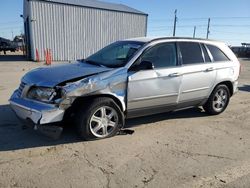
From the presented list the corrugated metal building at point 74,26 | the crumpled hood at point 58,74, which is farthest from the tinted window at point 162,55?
the corrugated metal building at point 74,26

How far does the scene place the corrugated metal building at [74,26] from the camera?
66.3ft

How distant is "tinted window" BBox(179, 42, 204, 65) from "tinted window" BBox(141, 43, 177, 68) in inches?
9.3

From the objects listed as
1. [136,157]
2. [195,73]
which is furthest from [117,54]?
[136,157]

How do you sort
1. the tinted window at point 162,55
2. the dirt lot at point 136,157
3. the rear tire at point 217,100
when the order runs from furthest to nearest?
the rear tire at point 217,100
the tinted window at point 162,55
the dirt lot at point 136,157

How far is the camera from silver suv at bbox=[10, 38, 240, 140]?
4.08 m

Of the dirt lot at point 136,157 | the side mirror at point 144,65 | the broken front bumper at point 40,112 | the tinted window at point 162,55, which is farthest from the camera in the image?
the tinted window at point 162,55

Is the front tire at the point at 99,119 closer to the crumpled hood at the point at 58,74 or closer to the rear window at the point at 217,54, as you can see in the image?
the crumpled hood at the point at 58,74

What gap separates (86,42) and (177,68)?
1846 centimetres

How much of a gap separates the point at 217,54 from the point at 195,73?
98 centimetres

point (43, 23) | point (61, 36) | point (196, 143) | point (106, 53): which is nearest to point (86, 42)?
point (61, 36)

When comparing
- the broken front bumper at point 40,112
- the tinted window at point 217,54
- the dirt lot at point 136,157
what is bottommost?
the dirt lot at point 136,157

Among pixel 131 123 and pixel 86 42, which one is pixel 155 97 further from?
pixel 86 42

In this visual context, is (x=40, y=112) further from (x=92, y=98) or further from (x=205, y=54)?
(x=205, y=54)

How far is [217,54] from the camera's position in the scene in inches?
237
